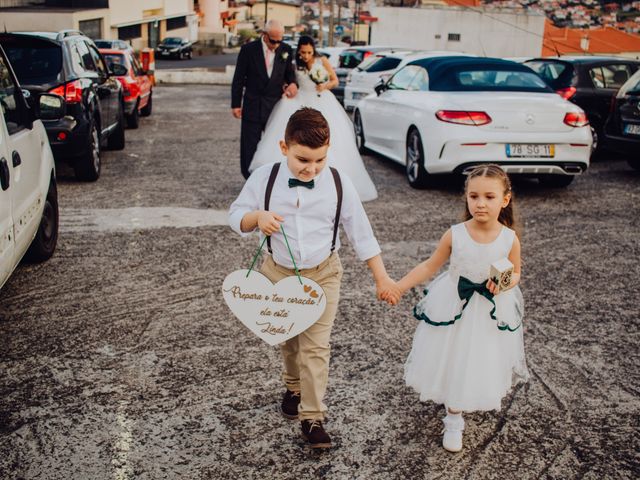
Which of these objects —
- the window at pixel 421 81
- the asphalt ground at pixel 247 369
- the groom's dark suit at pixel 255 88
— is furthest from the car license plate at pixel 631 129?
the groom's dark suit at pixel 255 88

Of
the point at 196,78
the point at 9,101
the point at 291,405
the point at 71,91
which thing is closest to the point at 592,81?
the point at 71,91

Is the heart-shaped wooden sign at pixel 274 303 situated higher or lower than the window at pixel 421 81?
lower

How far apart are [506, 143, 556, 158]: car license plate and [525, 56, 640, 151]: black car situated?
11.5 ft

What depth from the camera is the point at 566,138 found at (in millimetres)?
8188

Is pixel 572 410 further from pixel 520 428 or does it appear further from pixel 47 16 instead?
pixel 47 16

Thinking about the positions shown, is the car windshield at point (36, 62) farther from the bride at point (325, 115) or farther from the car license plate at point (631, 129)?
the car license plate at point (631, 129)

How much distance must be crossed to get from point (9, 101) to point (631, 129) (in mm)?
7735

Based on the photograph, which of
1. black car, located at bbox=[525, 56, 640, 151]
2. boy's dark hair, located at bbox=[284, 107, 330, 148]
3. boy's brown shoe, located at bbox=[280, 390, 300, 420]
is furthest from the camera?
black car, located at bbox=[525, 56, 640, 151]

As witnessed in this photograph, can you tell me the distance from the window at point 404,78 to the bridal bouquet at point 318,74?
1663 mm

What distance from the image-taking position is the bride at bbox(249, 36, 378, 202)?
26.4 ft

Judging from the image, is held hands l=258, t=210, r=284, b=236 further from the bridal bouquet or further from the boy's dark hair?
the bridal bouquet

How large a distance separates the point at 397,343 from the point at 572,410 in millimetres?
1117

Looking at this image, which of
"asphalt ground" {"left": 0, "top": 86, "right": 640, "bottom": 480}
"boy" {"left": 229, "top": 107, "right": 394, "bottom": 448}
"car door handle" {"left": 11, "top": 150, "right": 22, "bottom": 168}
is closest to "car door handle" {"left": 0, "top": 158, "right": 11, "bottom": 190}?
"car door handle" {"left": 11, "top": 150, "right": 22, "bottom": 168}

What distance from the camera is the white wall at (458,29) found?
4753cm
